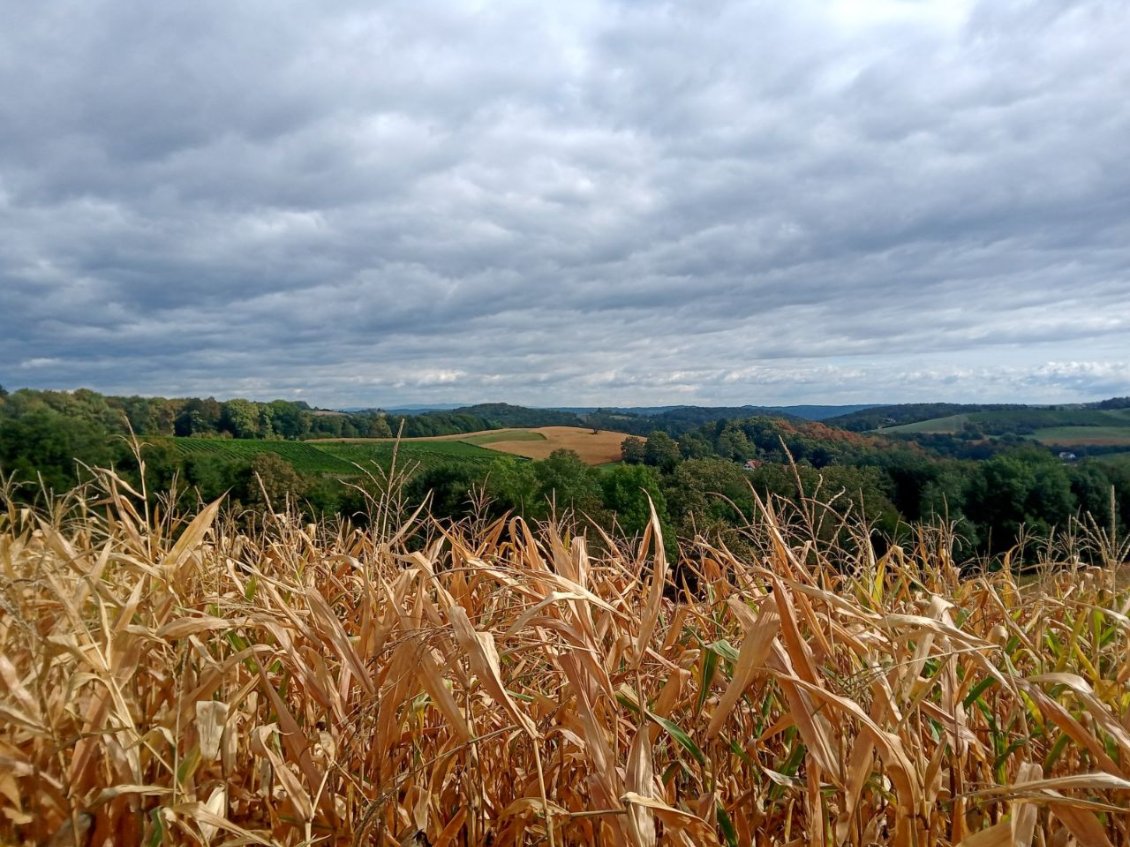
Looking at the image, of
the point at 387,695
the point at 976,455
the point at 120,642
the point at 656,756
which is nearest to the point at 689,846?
the point at 656,756

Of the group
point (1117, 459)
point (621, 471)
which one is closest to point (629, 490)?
point (621, 471)

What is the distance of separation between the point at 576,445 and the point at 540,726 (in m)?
47.5

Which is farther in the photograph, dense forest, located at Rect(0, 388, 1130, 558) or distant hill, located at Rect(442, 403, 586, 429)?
distant hill, located at Rect(442, 403, 586, 429)

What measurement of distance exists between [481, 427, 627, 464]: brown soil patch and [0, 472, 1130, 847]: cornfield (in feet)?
137

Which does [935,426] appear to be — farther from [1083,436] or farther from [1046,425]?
[1046,425]

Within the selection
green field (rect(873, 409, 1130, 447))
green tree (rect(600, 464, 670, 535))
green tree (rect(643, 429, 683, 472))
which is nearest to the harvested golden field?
green tree (rect(643, 429, 683, 472))

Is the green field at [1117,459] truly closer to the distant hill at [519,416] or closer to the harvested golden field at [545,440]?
the harvested golden field at [545,440]

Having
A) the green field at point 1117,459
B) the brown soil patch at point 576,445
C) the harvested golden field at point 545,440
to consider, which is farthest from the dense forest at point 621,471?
the harvested golden field at point 545,440

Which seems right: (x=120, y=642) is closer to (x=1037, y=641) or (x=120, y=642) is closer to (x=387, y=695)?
(x=387, y=695)

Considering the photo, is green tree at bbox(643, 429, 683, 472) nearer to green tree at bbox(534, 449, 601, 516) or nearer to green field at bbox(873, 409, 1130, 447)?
green tree at bbox(534, 449, 601, 516)

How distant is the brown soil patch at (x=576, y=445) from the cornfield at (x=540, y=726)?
137 ft

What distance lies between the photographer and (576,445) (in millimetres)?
49062

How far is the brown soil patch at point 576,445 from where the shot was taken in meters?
46.0

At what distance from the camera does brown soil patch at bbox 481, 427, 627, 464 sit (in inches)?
1812
